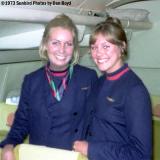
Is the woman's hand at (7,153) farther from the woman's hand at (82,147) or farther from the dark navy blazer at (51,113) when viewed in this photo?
the woman's hand at (82,147)

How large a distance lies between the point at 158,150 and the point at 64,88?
146 cm

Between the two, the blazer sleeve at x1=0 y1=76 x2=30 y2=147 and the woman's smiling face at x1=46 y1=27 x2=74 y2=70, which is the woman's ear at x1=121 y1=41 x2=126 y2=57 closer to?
the woman's smiling face at x1=46 y1=27 x2=74 y2=70

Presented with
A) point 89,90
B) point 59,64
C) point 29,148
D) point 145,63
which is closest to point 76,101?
point 89,90

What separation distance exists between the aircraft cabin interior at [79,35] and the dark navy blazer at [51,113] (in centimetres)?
41

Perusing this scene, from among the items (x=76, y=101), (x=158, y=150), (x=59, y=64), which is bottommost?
(x=158, y=150)

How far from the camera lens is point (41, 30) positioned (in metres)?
2.65

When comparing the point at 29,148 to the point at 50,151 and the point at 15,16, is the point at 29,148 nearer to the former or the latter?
the point at 50,151

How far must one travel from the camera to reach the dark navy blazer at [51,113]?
6.47 ft

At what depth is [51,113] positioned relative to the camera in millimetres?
1971

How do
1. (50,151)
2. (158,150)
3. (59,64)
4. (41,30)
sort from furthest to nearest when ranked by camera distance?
(158,150) < (41,30) < (59,64) < (50,151)

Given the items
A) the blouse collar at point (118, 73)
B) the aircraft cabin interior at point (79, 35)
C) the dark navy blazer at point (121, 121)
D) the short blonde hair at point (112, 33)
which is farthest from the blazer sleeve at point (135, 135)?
the aircraft cabin interior at point (79, 35)

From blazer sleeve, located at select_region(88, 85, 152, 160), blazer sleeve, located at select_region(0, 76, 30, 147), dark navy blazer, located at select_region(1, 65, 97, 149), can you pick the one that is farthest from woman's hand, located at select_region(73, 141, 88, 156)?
blazer sleeve, located at select_region(0, 76, 30, 147)

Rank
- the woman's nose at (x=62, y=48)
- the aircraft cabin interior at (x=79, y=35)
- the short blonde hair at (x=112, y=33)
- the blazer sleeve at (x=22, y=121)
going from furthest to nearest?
the aircraft cabin interior at (x=79, y=35) → the blazer sleeve at (x=22, y=121) → the woman's nose at (x=62, y=48) → the short blonde hair at (x=112, y=33)

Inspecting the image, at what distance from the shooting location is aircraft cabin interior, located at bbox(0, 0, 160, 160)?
2.30m
